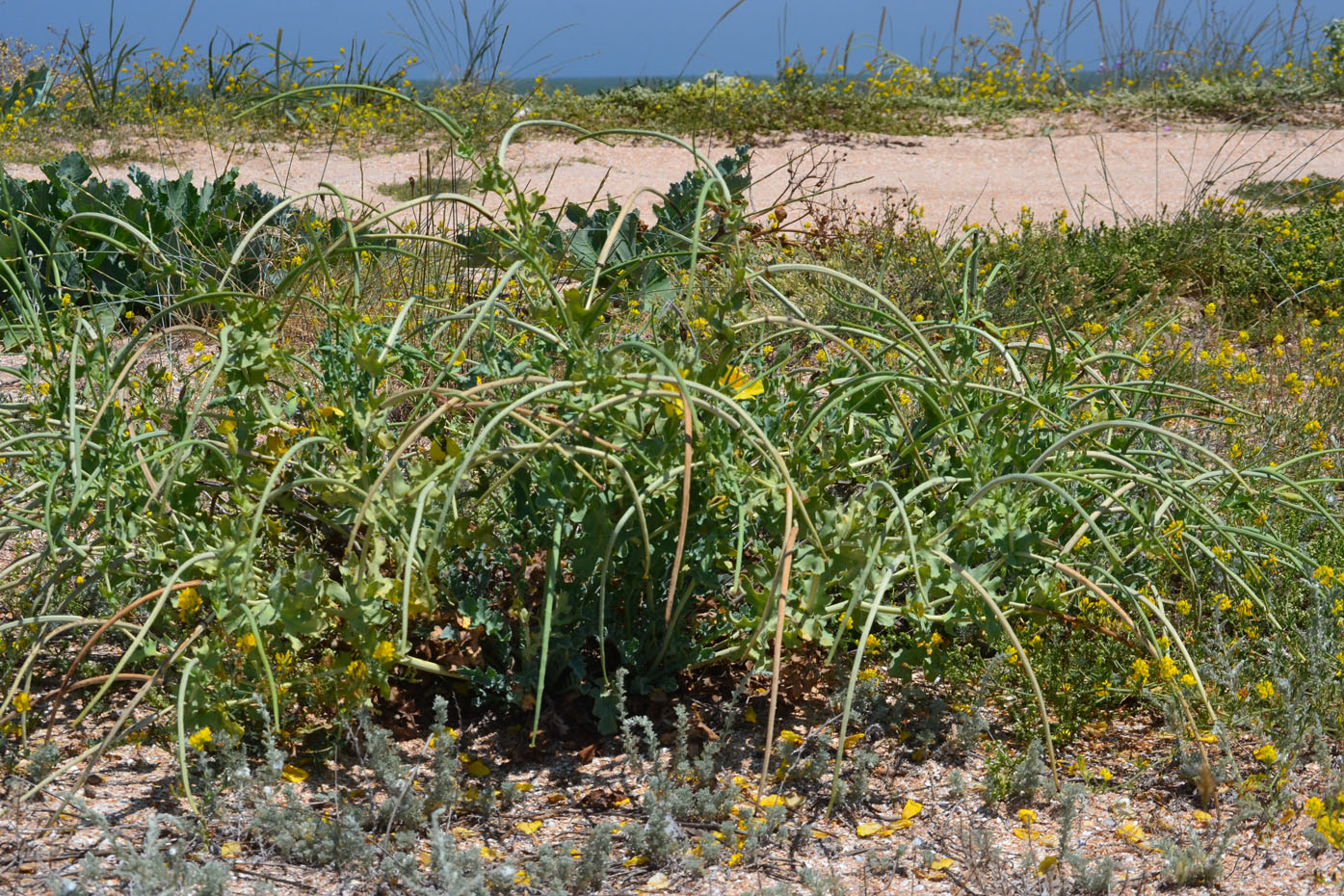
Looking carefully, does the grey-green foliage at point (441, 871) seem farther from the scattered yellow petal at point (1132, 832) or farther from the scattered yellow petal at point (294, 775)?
the scattered yellow petal at point (1132, 832)

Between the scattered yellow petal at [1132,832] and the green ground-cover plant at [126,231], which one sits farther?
the green ground-cover plant at [126,231]

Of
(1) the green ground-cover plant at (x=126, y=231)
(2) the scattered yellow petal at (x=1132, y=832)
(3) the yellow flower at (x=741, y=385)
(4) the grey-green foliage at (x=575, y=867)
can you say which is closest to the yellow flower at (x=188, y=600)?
(4) the grey-green foliage at (x=575, y=867)

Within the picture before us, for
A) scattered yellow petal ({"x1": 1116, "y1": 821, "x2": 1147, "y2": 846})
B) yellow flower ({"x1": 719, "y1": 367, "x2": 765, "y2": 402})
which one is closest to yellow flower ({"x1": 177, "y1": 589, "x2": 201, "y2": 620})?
yellow flower ({"x1": 719, "y1": 367, "x2": 765, "y2": 402})

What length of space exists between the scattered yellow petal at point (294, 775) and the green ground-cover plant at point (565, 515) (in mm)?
60

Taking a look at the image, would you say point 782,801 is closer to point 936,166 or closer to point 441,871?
point 441,871

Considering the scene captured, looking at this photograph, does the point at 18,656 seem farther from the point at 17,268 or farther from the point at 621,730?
the point at 17,268

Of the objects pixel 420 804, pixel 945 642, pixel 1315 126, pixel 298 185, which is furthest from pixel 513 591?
pixel 1315 126

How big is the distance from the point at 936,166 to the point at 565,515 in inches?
242

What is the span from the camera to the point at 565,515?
182cm

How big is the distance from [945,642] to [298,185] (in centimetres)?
490

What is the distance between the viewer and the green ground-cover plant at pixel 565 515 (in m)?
1.67

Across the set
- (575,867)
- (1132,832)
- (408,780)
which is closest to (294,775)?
(408,780)

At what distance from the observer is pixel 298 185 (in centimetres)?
605

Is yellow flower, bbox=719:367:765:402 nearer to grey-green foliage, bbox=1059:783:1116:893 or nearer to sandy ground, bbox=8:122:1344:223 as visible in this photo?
grey-green foliage, bbox=1059:783:1116:893
